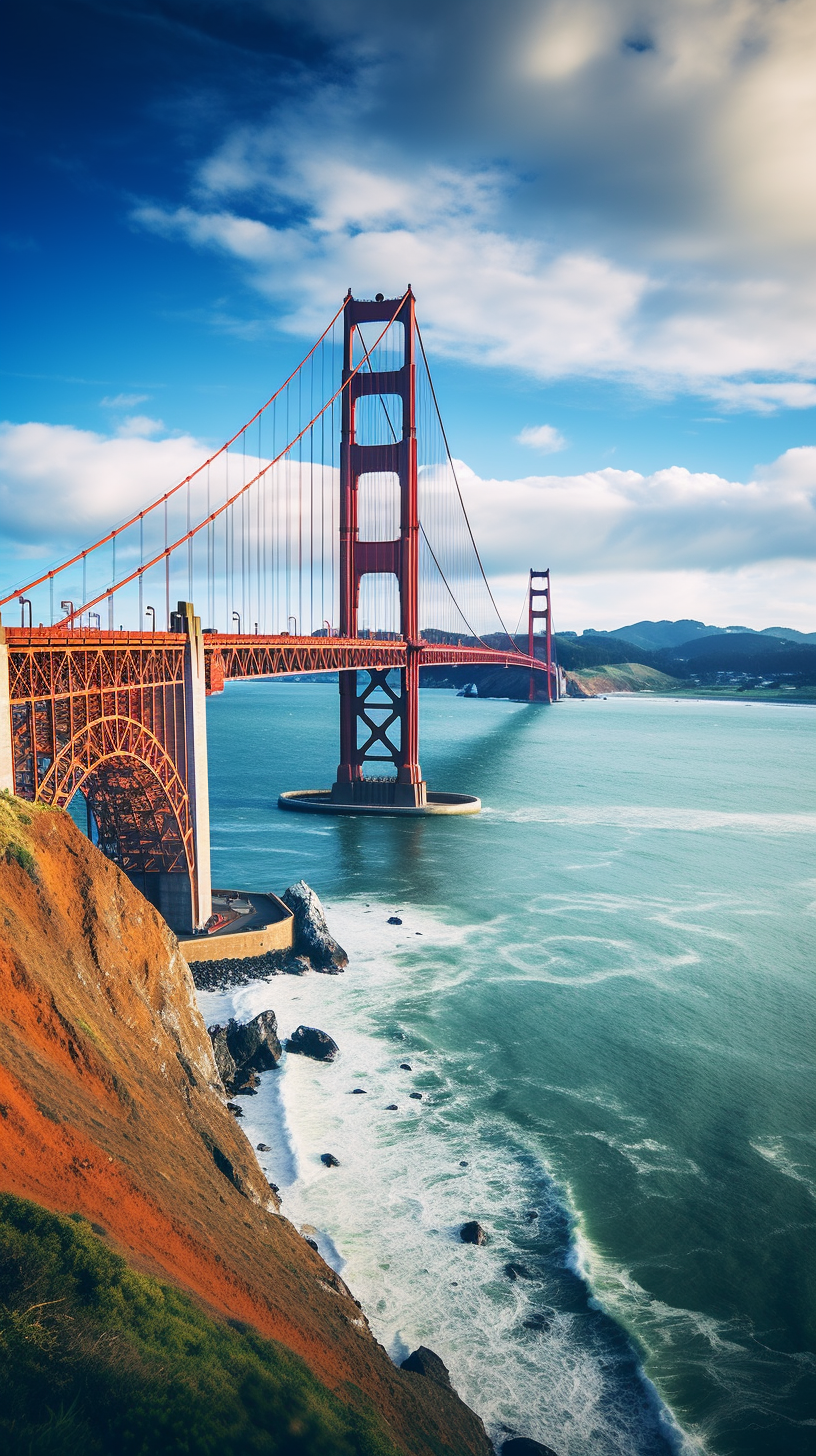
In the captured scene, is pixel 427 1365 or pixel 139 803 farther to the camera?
pixel 139 803

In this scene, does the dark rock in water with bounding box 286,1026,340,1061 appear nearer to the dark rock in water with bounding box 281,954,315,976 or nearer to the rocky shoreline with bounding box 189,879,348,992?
the rocky shoreline with bounding box 189,879,348,992

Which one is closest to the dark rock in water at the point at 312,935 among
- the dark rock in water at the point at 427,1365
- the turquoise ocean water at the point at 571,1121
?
the turquoise ocean water at the point at 571,1121

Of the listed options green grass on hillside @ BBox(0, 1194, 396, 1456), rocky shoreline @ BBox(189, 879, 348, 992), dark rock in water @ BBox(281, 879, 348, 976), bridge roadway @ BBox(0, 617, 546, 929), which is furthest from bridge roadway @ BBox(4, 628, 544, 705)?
green grass on hillside @ BBox(0, 1194, 396, 1456)

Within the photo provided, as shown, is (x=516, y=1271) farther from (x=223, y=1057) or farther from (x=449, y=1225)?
(x=223, y=1057)

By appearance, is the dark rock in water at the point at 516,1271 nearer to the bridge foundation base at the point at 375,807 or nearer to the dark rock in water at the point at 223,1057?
the dark rock in water at the point at 223,1057

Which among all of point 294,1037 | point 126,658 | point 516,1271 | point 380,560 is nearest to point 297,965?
point 294,1037
